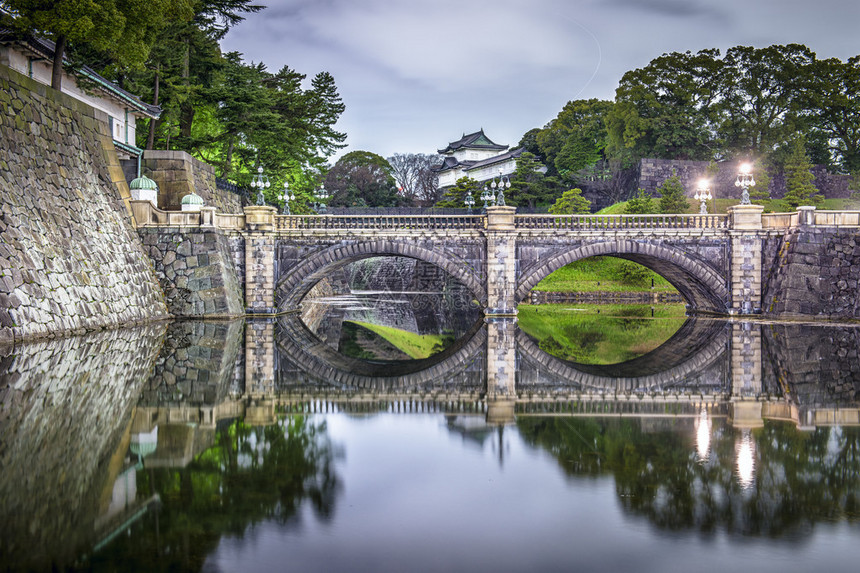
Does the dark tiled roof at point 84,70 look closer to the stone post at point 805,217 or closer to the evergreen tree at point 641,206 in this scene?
the stone post at point 805,217

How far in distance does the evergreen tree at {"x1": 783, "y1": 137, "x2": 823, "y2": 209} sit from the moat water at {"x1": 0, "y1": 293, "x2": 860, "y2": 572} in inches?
1461

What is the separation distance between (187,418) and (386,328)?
2119 cm

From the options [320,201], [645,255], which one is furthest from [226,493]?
[320,201]

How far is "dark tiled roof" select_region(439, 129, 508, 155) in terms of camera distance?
9312 cm

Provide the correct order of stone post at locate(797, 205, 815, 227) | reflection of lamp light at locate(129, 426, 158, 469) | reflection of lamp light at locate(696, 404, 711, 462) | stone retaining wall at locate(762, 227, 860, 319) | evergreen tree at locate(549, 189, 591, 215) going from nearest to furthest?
reflection of lamp light at locate(129, 426, 158, 469)
reflection of lamp light at locate(696, 404, 711, 462)
stone retaining wall at locate(762, 227, 860, 319)
stone post at locate(797, 205, 815, 227)
evergreen tree at locate(549, 189, 591, 215)

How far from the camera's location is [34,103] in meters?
25.0

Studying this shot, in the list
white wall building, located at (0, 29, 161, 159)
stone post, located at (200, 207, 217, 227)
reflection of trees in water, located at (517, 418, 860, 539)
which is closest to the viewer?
reflection of trees in water, located at (517, 418, 860, 539)

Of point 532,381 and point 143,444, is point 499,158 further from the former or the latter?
point 143,444

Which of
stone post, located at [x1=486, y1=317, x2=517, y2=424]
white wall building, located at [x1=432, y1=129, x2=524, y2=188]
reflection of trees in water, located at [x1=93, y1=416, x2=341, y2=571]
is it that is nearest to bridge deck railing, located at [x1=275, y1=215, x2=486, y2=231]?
stone post, located at [x1=486, y1=317, x2=517, y2=424]

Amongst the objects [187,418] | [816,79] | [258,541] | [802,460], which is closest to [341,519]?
[258,541]

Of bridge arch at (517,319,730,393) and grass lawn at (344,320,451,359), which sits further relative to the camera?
grass lawn at (344,320,451,359)

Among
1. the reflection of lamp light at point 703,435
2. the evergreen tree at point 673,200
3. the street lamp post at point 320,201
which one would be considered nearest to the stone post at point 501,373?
the reflection of lamp light at point 703,435

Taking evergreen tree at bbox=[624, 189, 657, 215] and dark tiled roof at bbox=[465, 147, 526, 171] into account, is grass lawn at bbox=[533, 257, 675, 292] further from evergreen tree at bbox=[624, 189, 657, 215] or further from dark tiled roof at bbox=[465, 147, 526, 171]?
dark tiled roof at bbox=[465, 147, 526, 171]

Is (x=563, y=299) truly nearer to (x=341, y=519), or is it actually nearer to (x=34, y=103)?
(x=34, y=103)
